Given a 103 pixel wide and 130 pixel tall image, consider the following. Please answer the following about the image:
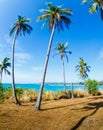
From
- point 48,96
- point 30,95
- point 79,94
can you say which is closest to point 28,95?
point 30,95

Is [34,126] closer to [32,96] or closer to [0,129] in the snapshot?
[0,129]

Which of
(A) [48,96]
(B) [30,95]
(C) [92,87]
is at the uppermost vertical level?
(C) [92,87]

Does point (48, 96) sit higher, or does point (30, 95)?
point (30, 95)

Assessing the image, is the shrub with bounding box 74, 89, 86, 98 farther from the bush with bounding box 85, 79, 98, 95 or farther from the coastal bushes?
the bush with bounding box 85, 79, 98, 95

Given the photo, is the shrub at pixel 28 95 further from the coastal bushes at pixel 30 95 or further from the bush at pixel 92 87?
the bush at pixel 92 87

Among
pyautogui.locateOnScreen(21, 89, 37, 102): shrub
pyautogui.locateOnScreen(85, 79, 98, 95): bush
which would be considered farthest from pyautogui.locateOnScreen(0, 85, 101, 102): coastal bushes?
pyautogui.locateOnScreen(85, 79, 98, 95): bush

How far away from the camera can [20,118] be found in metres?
17.4

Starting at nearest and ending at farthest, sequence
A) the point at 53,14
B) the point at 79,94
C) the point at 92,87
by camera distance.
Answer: the point at 53,14 < the point at 79,94 < the point at 92,87

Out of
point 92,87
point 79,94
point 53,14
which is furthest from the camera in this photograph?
point 92,87

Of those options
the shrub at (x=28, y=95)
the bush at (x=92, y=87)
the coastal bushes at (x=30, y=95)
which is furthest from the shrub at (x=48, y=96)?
the bush at (x=92, y=87)

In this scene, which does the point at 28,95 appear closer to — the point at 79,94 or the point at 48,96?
the point at 48,96

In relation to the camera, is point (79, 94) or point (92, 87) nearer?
point (79, 94)

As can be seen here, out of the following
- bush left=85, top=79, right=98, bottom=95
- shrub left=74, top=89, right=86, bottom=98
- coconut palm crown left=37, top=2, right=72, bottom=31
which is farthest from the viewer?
bush left=85, top=79, right=98, bottom=95

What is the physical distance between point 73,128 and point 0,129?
15.6ft
